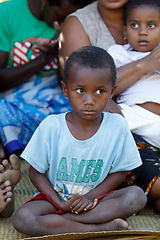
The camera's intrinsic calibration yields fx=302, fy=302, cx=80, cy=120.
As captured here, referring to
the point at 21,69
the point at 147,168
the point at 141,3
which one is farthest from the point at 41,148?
the point at 141,3

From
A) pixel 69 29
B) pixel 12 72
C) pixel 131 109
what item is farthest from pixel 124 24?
pixel 12 72

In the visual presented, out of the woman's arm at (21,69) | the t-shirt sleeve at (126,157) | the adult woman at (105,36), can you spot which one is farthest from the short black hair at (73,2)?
the t-shirt sleeve at (126,157)

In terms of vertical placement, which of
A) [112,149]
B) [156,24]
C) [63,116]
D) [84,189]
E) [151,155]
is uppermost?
[156,24]

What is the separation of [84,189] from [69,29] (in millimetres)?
1212

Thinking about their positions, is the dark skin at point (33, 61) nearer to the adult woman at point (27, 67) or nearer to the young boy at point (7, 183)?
the adult woman at point (27, 67)

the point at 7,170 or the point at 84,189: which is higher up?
the point at 7,170

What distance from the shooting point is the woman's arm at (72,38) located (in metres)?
2.17

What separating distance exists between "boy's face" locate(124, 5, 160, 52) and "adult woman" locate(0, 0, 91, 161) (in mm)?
604

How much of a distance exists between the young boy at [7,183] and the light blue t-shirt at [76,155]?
11cm

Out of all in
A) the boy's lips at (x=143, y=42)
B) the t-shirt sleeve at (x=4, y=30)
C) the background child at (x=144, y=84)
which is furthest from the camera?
the t-shirt sleeve at (x=4, y=30)

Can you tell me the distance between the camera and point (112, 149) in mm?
1545

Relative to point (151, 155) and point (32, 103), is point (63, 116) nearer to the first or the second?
point (151, 155)

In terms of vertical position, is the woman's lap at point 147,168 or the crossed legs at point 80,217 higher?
the crossed legs at point 80,217

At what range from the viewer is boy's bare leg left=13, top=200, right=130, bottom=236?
4.44ft
